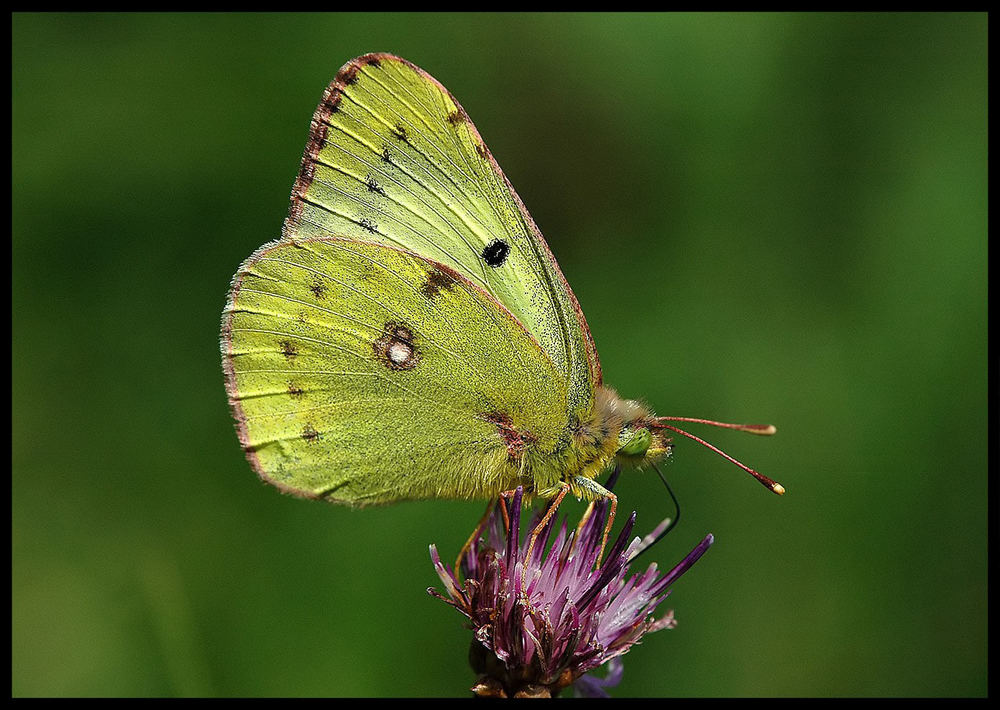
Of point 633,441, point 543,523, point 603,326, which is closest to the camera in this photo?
point 543,523

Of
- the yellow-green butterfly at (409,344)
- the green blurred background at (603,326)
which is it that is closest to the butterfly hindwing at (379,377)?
the yellow-green butterfly at (409,344)

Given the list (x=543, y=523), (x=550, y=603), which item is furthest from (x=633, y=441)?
(x=550, y=603)

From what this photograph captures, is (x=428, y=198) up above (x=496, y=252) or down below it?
above

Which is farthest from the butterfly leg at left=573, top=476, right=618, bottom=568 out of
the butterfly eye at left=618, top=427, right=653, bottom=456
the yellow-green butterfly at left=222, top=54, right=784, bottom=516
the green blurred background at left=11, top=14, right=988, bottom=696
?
the green blurred background at left=11, top=14, right=988, bottom=696

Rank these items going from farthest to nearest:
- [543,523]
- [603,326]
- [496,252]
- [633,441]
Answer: [603,326]
[496,252]
[633,441]
[543,523]

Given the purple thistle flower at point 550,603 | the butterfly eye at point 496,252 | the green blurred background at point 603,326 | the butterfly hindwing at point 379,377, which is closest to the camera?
the purple thistle flower at point 550,603

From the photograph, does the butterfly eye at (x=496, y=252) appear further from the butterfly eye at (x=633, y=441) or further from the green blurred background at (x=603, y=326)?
the green blurred background at (x=603, y=326)

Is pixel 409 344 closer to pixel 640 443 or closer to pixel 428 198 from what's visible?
pixel 428 198

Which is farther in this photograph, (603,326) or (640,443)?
(603,326)
